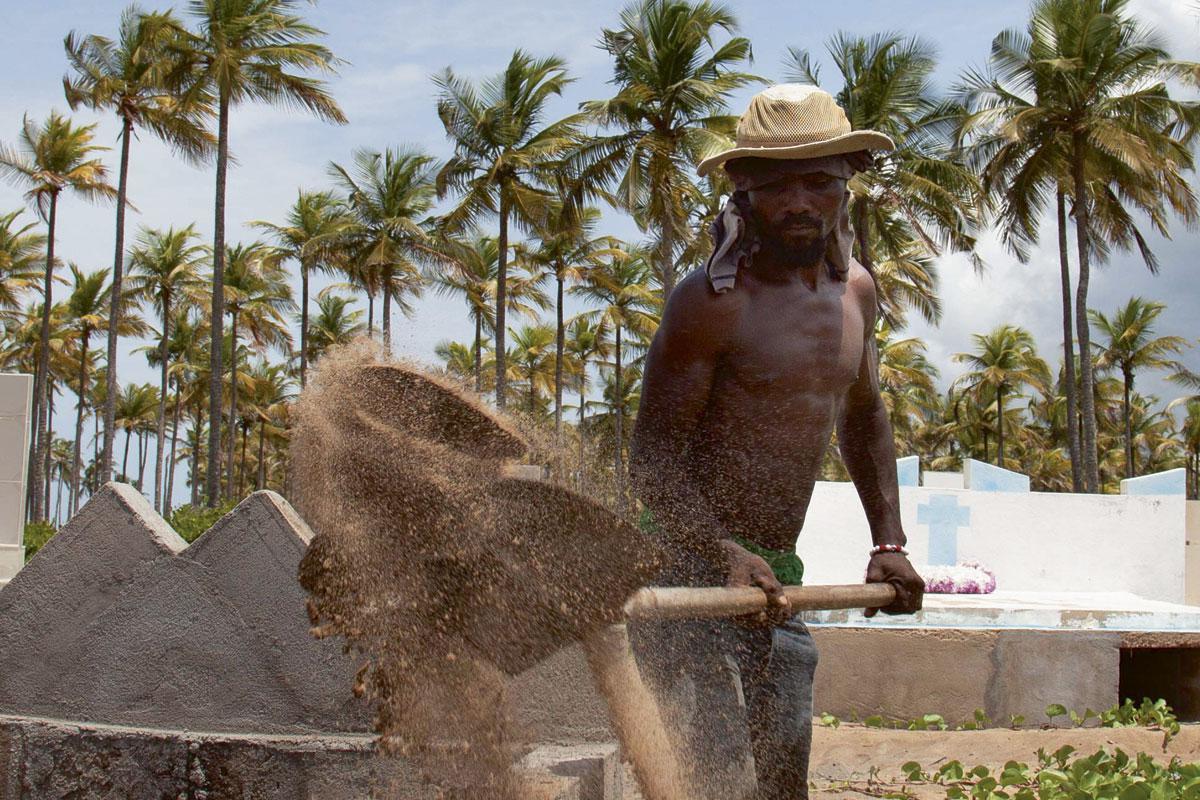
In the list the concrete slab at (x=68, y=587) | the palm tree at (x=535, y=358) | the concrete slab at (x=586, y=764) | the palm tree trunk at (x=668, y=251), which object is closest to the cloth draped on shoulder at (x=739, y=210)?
the concrete slab at (x=586, y=764)

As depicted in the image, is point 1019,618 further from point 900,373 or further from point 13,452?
point 900,373

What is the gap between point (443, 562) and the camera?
2043 mm

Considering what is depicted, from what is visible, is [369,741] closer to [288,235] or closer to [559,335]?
[559,335]

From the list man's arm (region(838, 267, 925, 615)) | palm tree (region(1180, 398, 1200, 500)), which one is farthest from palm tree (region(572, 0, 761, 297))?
palm tree (region(1180, 398, 1200, 500))

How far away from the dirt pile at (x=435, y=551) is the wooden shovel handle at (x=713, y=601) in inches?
1.5

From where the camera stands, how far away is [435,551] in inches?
80.6

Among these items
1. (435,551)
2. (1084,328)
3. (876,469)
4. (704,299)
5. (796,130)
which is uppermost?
(1084,328)

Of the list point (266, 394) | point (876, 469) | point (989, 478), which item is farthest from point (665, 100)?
point (266, 394)

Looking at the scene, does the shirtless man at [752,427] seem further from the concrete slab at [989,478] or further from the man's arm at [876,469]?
the concrete slab at [989,478]

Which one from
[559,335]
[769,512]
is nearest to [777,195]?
[769,512]

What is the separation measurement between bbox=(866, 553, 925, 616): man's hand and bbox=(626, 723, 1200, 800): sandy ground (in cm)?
207

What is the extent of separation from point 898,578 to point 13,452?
1235 cm

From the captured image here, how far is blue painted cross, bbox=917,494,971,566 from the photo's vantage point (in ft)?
39.0

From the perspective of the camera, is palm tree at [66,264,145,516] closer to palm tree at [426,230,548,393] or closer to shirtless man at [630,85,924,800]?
palm tree at [426,230,548,393]
